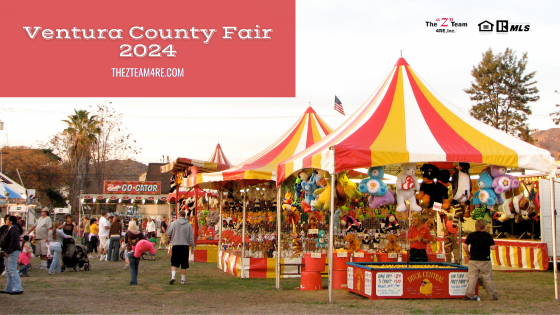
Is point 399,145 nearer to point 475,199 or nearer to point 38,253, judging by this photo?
point 475,199

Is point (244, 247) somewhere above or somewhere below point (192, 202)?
below

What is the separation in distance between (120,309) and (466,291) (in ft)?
17.3

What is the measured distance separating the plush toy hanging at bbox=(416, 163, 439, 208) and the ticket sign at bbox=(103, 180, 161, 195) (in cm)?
3193

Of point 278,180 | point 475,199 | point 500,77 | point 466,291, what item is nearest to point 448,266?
point 466,291

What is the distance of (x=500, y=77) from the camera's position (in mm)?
36062

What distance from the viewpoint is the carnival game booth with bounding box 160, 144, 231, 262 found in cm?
1783

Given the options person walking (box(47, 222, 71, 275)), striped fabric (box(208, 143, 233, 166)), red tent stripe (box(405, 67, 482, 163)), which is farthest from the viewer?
striped fabric (box(208, 143, 233, 166))

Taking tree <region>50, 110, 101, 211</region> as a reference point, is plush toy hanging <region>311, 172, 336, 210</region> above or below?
below

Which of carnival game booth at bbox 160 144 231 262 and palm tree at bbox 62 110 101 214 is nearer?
carnival game booth at bbox 160 144 231 262

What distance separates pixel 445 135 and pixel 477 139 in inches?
19.4

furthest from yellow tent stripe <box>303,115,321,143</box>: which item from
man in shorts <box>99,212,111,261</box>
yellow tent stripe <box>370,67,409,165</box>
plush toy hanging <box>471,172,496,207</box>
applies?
man in shorts <box>99,212,111,261</box>

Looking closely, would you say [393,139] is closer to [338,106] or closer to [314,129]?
[314,129]

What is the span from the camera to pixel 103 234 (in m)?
18.7

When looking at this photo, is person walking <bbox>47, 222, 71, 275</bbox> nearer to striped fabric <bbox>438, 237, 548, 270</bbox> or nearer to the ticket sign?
striped fabric <bbox>438, 237, 548, 270</bbox>
